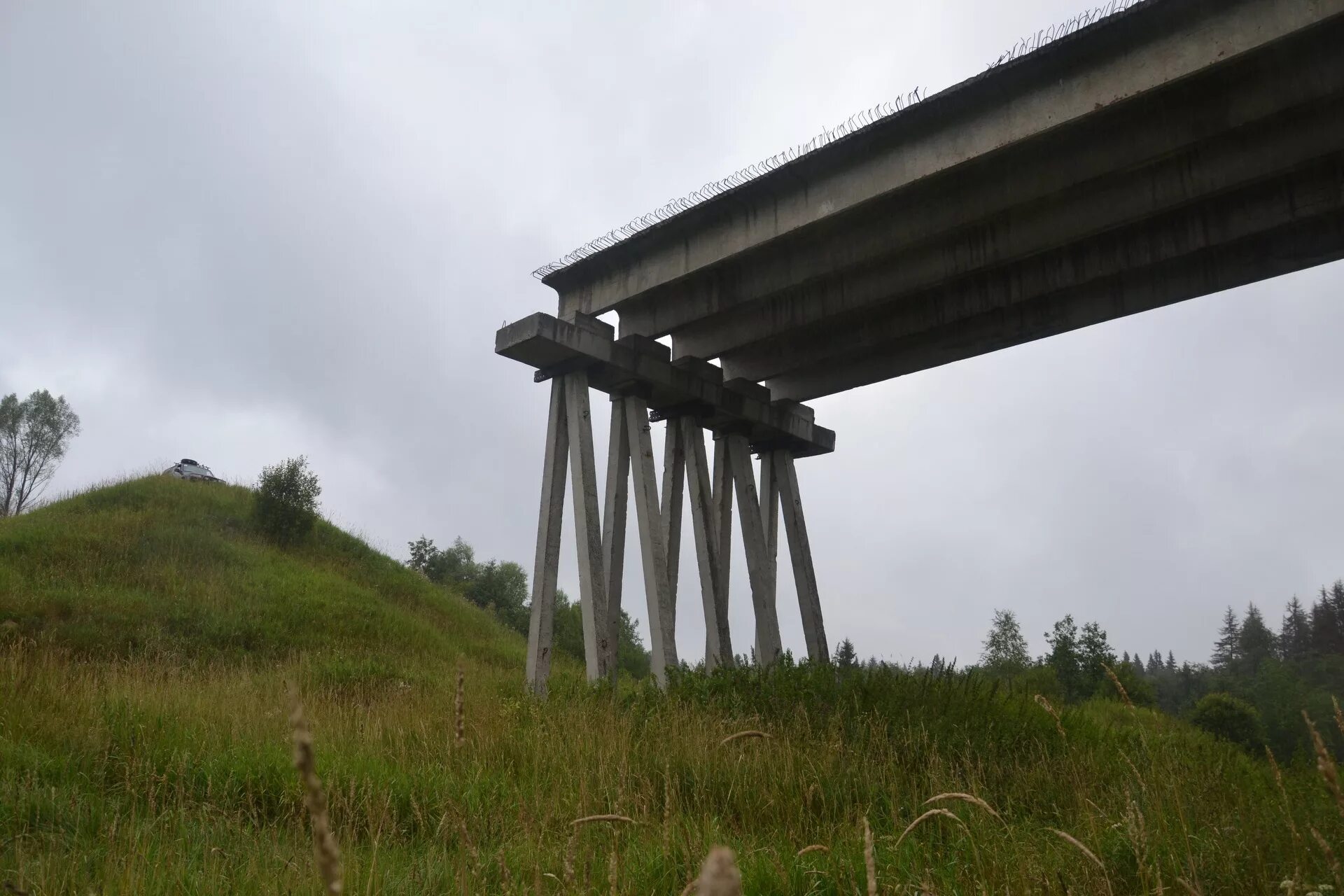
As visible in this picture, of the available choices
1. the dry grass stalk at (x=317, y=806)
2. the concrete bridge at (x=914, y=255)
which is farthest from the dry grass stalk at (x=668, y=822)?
the concrete bridge at (x=914, y=255)

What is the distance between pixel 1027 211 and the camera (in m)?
8.77

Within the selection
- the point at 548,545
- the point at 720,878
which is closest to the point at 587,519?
the point at 548,545

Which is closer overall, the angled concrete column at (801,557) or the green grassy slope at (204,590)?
the angled concrete column at (801,557)

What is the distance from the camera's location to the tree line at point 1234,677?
16.9 metres

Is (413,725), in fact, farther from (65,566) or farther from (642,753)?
(65,566)

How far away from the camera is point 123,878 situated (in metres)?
3.65

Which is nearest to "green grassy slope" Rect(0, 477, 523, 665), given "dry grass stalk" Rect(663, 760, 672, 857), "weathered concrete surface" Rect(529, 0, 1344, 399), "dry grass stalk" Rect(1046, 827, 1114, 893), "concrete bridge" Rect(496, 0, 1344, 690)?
"concrete bridge" Rect(496, 0, 1344, 690)

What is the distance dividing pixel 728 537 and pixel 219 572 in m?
13.4

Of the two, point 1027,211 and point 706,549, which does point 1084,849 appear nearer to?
point 1027,211

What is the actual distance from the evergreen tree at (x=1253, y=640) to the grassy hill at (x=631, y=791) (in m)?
48.6

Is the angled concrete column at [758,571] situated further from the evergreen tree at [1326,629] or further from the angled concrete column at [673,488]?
the evergreen tree at [1326,629]

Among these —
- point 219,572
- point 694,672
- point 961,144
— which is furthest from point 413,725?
point 219,572

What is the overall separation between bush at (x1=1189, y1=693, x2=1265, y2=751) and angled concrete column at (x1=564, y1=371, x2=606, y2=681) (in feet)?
42.3

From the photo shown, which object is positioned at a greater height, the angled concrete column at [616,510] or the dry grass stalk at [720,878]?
the angled concrete column at [616,510]
